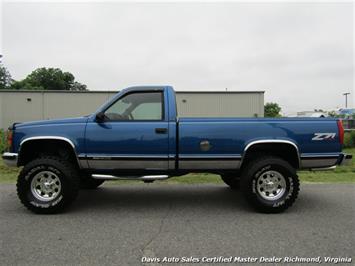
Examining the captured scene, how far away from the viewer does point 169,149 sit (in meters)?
4.91

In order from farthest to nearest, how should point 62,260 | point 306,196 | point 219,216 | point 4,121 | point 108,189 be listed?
point 4,121 → point 108,189 → point 306,196 → point 219,216 → point 62,260

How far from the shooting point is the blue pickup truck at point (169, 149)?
4.88 metres

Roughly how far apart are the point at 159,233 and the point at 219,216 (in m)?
1.13

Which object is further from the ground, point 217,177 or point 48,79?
point 48,79

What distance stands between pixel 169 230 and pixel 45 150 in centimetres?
261

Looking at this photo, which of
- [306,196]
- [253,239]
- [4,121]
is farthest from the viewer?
[4,121]

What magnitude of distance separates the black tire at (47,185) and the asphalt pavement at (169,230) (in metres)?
0.16

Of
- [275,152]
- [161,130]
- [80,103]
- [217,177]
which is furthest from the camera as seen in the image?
[80,103]

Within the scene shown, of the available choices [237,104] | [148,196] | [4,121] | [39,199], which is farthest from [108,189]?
[4,121]

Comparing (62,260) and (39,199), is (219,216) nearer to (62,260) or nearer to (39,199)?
(62,260)

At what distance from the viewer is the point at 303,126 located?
4.92 metres

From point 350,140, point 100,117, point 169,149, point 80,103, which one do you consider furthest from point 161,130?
point 80,103

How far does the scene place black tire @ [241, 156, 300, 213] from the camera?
4855mm

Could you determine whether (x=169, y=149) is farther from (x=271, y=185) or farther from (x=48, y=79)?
(x=48, y=79)
